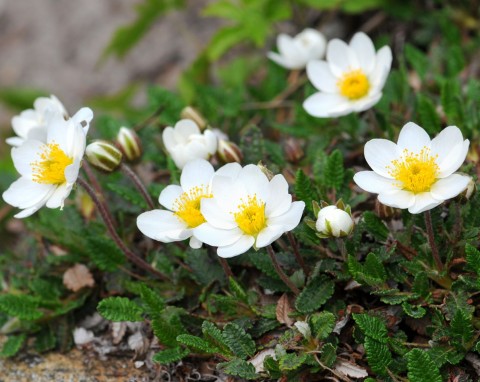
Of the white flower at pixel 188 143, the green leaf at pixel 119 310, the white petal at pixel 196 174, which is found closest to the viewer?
the white petal at pixel 196 174

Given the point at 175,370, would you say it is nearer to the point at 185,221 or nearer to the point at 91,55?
the point at 185,221

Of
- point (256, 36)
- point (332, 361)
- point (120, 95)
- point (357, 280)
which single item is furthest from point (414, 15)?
point (332, 361)

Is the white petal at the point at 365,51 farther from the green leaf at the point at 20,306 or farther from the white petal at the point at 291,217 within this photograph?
the green leaf at the point at 20,306

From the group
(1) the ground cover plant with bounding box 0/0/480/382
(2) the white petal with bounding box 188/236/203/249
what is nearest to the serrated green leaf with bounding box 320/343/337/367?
(1) the ground cover plant with bounding box 0/0/480/382

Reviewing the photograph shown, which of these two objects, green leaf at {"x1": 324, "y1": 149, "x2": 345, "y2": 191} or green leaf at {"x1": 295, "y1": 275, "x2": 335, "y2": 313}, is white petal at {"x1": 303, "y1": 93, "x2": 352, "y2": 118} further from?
green leaf at {"x1": 295, "y1": 275, "x2": 335, "y2": 313}

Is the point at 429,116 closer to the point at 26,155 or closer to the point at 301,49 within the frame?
the point at 301,49

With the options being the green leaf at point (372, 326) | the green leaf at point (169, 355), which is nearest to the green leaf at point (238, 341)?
the green leaf at point (169, 355)
